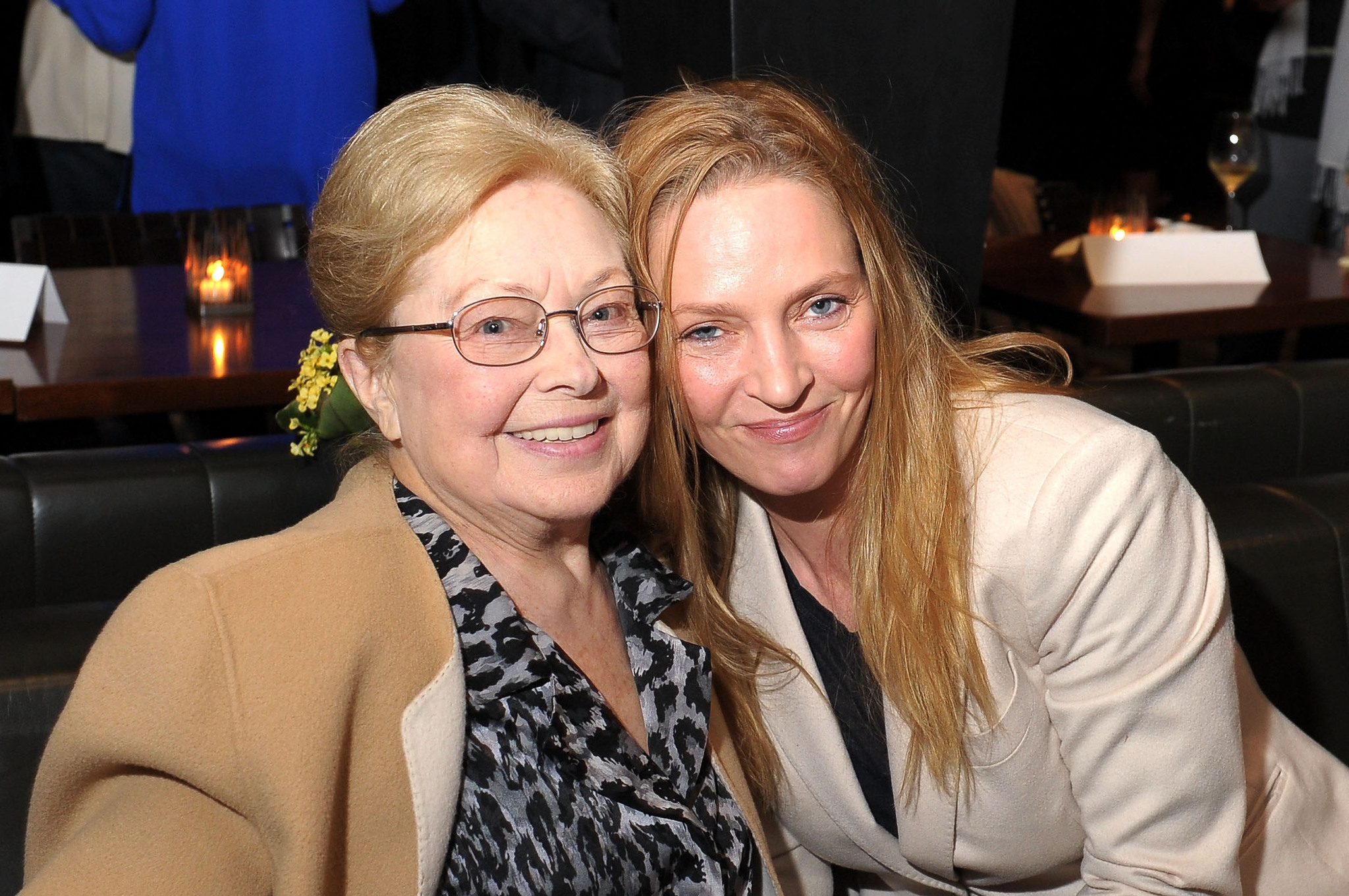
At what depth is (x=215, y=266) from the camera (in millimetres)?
3037

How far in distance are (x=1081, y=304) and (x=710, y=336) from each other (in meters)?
2.14

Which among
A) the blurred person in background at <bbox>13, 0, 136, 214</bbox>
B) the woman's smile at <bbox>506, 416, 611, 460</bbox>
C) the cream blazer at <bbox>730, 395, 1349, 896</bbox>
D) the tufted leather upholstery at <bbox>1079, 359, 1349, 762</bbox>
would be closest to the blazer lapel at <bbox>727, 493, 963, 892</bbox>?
the cream blazer at <bbox>730, 395, 1349, 896</bbox>

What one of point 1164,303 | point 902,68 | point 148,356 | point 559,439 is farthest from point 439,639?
point 1164,303

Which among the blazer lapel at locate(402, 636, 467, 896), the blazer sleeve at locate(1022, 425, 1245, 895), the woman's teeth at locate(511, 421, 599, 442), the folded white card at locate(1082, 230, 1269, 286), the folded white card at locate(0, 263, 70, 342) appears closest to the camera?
the blazer lapel at locate(402, 636, 467, 896)

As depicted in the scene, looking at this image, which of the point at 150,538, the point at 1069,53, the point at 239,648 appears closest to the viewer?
the point at 239,648

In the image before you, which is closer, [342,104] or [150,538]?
[150,538]

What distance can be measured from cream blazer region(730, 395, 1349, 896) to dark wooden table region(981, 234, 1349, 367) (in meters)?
1.72

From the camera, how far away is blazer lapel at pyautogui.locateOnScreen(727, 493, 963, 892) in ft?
5.44

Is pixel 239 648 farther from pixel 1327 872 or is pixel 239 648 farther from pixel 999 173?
pixel 999 173

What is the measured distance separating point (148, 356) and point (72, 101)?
2036mm

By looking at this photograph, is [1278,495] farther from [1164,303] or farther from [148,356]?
[148,356]

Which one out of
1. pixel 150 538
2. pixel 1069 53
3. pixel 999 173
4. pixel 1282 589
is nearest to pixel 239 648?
pixel 150 538

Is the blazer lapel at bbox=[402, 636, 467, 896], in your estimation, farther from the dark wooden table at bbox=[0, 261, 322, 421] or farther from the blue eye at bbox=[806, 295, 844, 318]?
the dark wooden table at bbox=[0, 261, 322, 421]

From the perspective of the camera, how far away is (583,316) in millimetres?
1355
